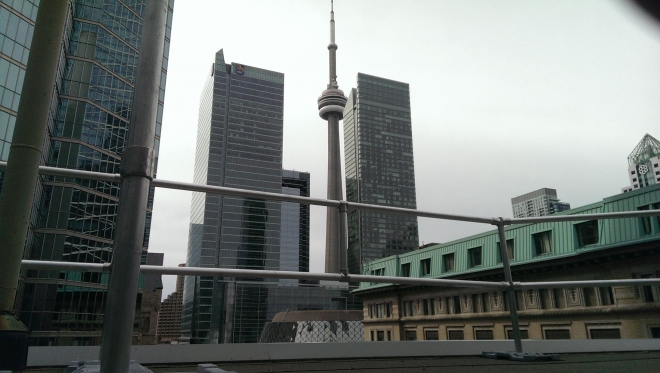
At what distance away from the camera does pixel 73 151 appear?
5044 cm

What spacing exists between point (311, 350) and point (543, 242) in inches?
1124

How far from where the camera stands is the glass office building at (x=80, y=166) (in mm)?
45438

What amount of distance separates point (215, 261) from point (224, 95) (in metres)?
62.8

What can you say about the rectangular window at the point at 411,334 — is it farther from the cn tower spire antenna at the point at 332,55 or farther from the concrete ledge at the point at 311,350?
the cn tower spire antenna at the point at 332,55

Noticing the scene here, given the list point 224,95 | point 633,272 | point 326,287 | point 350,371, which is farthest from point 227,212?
point 350,371

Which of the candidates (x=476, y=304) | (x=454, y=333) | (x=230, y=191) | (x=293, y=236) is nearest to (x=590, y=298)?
(x=476, y=304)

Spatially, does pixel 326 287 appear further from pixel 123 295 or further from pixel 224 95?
pixel 224 95

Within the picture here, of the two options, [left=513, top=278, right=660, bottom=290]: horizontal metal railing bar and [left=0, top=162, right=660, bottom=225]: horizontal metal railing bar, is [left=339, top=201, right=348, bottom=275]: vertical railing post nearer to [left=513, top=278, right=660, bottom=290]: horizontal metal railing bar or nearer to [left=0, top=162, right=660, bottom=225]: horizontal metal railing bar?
[left=0, top=162, right=660, bottom=225]: horizontal metal railing bar

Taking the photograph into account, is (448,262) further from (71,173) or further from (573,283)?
(71,173)

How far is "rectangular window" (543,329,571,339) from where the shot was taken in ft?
82.7

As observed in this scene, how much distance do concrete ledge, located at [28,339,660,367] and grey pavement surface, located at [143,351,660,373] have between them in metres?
0.10

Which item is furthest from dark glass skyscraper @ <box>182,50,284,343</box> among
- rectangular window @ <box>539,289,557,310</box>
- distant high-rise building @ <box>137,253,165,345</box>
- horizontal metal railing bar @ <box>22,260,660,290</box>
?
horizontal metal railing bar @ <box>22,260,660,290</box>

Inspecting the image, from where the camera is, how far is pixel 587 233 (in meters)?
25.3

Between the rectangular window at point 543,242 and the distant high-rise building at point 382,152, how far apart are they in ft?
471
